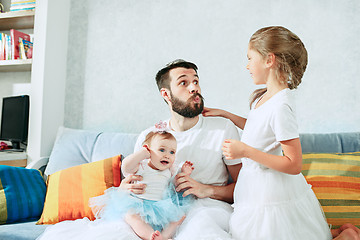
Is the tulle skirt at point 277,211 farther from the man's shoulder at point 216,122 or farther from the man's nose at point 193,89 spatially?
the man's nose at point 193,89

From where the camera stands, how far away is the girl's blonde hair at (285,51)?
4.13 ft

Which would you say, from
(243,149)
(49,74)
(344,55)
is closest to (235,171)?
(243,149)

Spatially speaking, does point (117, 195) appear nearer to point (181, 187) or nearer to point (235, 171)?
point (181, 187)

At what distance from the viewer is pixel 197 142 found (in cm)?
162

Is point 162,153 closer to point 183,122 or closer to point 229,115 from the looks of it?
point 183,122

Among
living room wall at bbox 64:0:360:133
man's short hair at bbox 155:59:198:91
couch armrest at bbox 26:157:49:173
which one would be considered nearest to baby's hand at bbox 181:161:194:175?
man's short hair at bbox 155:59:198:91

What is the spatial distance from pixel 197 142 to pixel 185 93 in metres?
0.26

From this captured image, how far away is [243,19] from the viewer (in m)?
2.13

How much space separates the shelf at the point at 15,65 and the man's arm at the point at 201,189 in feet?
5.55

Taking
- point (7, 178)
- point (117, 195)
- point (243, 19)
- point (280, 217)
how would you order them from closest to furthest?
1. point (280, 217)
2. point (117, 195)
3. point (7, 178)
4. point (243, 19)

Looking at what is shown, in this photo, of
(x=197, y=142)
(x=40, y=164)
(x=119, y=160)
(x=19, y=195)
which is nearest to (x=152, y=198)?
(x=197, y=142)

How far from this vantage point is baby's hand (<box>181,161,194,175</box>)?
4.86 ft

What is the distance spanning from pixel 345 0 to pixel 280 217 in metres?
1.54

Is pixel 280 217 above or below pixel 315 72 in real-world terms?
below
